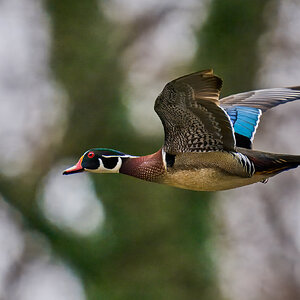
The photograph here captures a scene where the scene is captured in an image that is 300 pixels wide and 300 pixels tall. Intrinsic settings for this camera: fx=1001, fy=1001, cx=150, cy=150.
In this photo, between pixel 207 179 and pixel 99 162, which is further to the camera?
pixel 99 162

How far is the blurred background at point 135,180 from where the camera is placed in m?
5.13

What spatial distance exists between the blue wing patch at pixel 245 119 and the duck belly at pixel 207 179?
270mm

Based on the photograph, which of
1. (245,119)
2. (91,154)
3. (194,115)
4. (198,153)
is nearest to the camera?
(194,115)

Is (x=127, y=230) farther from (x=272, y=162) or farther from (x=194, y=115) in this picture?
(x=194, y=115)

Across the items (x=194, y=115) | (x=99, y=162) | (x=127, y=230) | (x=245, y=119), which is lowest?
(x=127, y=230)

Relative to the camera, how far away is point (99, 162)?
3.08m

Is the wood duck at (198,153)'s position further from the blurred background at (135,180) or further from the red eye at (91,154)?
the blurred background at (135,180)

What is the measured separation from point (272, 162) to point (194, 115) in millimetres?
298

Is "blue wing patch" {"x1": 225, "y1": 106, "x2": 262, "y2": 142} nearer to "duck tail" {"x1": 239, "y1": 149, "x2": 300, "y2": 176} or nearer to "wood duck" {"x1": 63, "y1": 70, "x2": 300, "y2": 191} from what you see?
"wood duck" {"x1": 63, "y1": 70, "x2": 300, "y2": 191}

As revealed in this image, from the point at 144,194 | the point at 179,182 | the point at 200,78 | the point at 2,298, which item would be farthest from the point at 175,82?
the point at 2,298

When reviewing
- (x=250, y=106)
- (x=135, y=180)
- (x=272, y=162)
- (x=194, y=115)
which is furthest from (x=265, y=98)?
(x=135, y=180)

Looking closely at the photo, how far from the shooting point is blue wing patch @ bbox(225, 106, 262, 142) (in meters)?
3.20

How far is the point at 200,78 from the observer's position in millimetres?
2586

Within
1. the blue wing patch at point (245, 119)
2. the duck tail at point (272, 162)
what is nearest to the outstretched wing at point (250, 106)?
the blue wing patch at point (245, 119)
